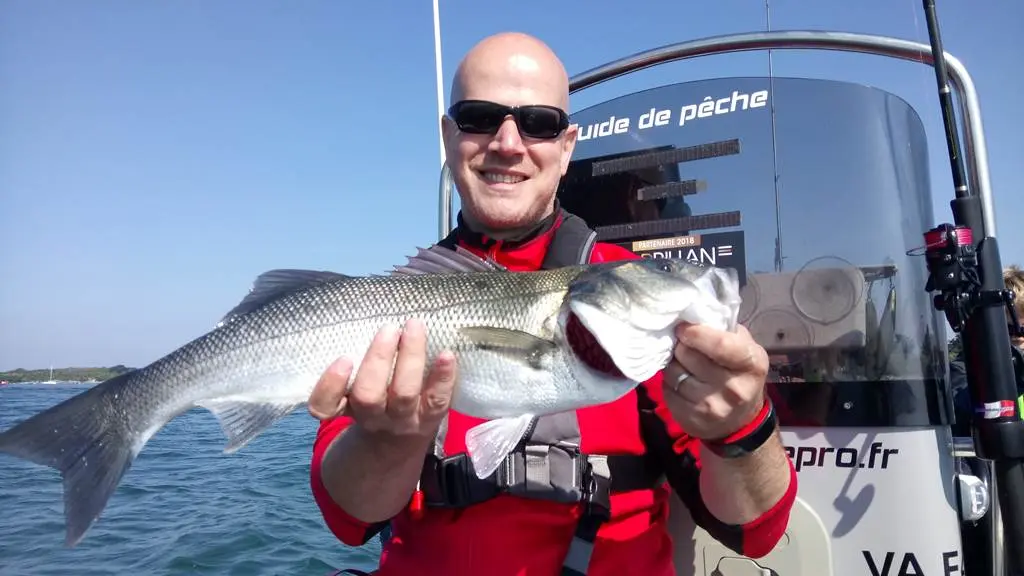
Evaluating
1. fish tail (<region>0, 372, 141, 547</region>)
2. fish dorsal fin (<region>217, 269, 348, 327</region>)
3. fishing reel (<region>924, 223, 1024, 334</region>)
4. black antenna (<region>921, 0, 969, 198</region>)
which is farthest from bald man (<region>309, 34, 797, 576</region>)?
black antenna (<region>921, 0, 969, 198</region>)

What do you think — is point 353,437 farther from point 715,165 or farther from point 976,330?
point 976,330

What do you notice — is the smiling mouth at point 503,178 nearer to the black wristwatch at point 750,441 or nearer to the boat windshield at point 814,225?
the boat windshield at point 814,225

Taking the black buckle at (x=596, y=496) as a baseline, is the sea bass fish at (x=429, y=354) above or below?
above

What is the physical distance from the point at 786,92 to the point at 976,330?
1548 mm

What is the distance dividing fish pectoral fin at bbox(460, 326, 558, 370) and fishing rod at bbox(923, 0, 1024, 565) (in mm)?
1915

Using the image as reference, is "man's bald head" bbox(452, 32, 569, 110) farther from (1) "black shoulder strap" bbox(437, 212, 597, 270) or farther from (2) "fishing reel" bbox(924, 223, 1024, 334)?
(2) "fishing reel" bbox(924, 223, 1024, 334)

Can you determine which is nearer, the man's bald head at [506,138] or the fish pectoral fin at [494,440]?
the fish pectoral fin at [494,440]

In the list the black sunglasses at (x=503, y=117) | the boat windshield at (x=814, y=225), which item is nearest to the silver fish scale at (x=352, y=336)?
the black sunglasses at (x=503, y=117)

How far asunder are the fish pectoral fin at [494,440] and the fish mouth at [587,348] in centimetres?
29

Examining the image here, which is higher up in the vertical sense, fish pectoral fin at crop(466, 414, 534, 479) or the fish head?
the fish head

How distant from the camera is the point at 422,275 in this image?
244 cm

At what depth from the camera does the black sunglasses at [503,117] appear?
2826 millimetres

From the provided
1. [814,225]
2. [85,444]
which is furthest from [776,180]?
[85,444]

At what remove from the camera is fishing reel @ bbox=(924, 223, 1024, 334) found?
269 cm
